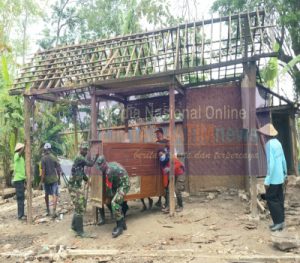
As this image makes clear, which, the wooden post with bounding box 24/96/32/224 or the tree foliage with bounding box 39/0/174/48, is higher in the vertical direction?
the tree foliage with bounding box 39/0/174/48

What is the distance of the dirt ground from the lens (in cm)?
599

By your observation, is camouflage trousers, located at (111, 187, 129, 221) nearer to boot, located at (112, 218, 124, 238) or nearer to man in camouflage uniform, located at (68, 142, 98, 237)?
boot, located at (112, 218, 124, 238)

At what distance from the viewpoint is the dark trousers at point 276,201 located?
6.38 metres

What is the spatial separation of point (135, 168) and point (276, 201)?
10.8 feet

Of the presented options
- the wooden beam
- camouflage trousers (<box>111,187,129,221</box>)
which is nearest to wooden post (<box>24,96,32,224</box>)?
the wooden beam

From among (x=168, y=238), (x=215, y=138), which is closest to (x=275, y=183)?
(x=168, y=238)

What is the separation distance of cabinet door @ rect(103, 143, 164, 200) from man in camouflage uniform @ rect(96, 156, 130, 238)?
38cm

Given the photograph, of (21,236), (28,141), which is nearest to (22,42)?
(28,141)

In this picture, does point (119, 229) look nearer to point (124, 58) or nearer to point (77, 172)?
point (77, 172)

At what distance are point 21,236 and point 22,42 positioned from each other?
19.3 metres

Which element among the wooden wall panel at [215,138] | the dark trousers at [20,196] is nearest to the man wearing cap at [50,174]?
the dark trousers at [20,196]

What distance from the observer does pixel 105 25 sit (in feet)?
64.2

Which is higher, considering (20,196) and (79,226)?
(20,196)

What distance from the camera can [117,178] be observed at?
7508 millimetres
